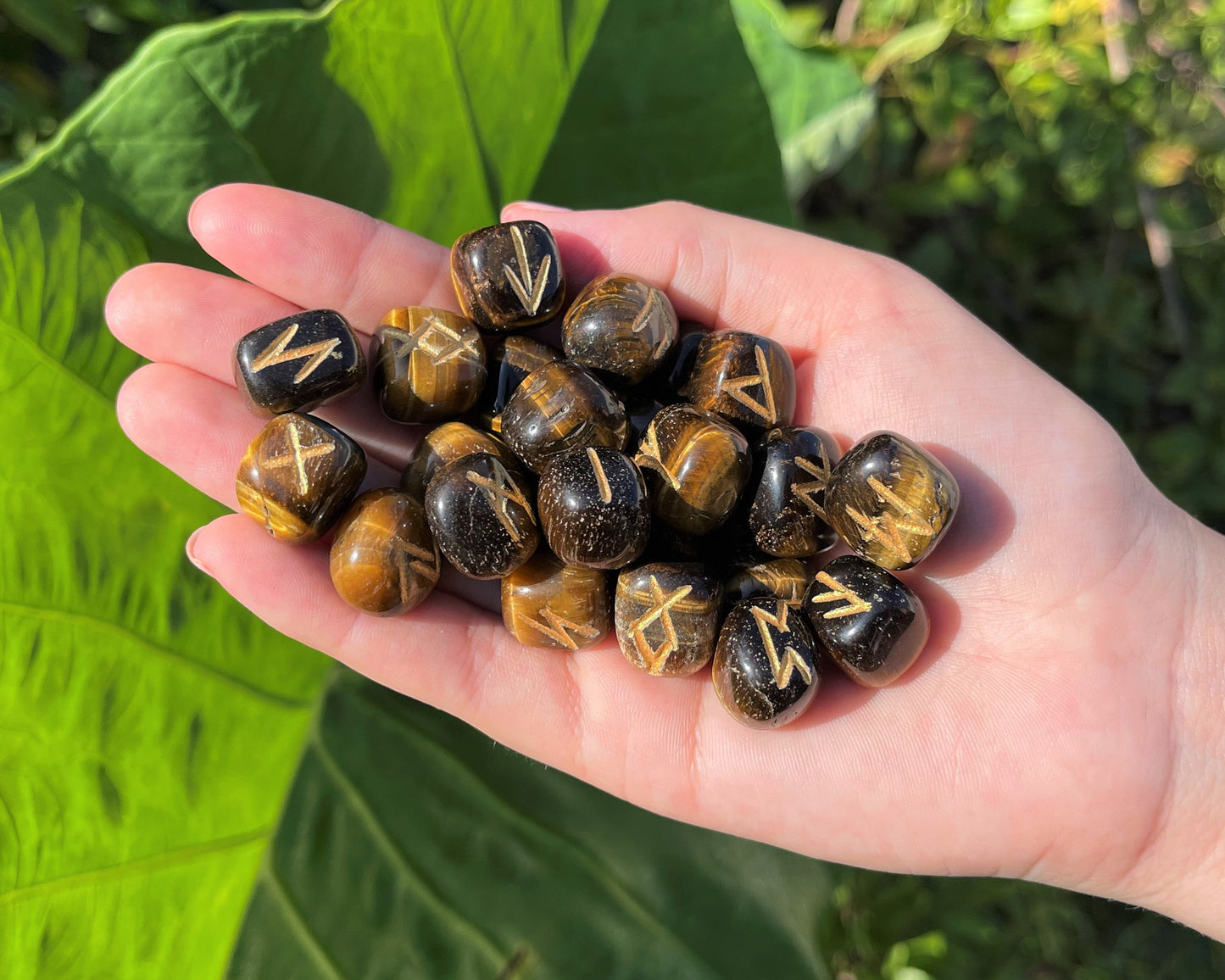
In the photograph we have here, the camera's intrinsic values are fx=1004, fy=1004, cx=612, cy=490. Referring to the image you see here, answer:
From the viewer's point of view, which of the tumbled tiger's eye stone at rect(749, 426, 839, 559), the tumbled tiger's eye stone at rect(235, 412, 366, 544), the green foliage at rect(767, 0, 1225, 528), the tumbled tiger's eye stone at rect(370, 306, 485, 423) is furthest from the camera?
the green foliage at rect(767, 0, 1225, 528)

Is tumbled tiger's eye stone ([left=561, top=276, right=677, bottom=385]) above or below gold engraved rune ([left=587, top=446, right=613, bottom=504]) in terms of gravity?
above

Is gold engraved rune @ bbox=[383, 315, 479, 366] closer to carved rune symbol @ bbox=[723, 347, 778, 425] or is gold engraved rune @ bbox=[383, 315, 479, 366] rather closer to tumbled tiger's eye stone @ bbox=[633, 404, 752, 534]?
tumbled tiger's eye stone @ bbox=[633, 404, 752, 534]

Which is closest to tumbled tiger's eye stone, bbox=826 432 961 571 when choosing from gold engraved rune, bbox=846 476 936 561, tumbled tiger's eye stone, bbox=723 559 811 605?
gold engraved rune, bbox=846 476 936 561

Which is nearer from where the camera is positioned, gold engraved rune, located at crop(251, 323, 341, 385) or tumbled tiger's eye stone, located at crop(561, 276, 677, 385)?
gold engraved rune, located at crop(251, 323, 341, 385)

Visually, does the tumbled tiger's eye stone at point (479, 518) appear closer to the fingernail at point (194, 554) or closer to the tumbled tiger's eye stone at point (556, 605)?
the tumbled tiger's eye stone at point (556, 605)

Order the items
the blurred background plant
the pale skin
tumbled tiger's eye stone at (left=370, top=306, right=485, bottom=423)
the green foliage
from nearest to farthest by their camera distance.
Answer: the pale skin → tumbled tiger's eye stone at (left=370, top=306, right=485, bottom=423) → the blurred background plant → the green foliage

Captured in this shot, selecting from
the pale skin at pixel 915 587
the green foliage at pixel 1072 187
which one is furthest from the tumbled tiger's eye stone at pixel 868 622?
the green foliage at pixel 1072 187

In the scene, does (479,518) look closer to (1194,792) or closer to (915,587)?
(915,587)
